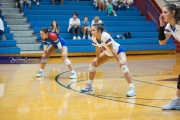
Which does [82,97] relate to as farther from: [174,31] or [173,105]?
[174,31]

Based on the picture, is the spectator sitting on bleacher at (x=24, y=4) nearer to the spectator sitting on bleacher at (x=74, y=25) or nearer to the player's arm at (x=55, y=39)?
the spectator sitting on bleacher at (x=74, y=25)

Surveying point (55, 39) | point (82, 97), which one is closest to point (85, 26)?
point (55, 39)

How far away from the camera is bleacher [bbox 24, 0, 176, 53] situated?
53.0 ft

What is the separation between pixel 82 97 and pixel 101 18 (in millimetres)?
12169

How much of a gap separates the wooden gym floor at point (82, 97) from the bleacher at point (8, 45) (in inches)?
173

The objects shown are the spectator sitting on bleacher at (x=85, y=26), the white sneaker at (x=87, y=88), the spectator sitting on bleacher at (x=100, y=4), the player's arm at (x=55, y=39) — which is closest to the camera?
the white sneaker at (x=87, y=88)

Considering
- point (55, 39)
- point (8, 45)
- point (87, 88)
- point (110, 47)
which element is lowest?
point (8, 45)

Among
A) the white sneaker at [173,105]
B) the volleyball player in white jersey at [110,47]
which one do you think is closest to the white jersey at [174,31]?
the white sneaker at [173,105]

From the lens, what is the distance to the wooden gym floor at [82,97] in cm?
Answer: 496

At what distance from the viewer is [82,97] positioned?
6258 mm

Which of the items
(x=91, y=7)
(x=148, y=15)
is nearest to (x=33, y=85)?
(x=91, y=7)

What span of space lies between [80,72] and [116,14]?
9.64 m

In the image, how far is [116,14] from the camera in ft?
62.2

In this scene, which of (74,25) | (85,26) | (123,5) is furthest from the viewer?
(123,5)
